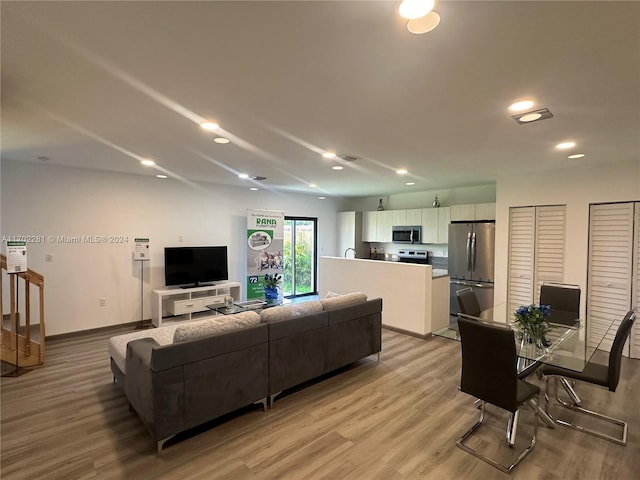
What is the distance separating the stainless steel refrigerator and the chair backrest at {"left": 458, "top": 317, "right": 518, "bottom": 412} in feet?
10.1

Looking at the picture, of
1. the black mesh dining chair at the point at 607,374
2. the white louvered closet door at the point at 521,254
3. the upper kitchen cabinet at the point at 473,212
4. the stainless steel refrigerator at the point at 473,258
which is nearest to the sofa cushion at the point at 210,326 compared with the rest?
the black mesh dining chair at the point at 607,374

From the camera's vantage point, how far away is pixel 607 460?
2.26 meters

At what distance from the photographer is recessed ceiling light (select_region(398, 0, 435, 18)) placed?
1.24 meters

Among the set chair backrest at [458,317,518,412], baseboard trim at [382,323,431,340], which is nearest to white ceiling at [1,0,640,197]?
chair backrest at [458,317,518,412]

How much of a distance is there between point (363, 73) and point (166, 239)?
4.95m

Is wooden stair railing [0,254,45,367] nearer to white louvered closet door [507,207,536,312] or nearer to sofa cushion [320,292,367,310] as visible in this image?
sofa cushion [320,292,367,310]

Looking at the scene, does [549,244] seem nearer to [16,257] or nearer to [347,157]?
[347,157]

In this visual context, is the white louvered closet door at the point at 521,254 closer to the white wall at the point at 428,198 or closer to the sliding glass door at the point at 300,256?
the white wall at the point at 428,198

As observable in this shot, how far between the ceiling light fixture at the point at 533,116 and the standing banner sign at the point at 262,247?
4.98 meters

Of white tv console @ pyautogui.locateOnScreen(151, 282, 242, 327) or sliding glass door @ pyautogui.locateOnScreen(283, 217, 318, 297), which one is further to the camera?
sliding glass door @ pyautogui.locateOnScreen(283, 217, 318, 297)

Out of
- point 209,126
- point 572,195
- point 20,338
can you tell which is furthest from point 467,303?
point 20,338

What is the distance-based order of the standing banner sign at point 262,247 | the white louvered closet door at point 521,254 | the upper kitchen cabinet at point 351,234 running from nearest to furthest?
the white louvered closet door at point 521,254 < the standing banner sign at point 262,247 < the upper kitchen cabinet at point 351,234

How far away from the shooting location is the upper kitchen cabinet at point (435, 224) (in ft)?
20.5

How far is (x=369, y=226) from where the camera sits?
782cm
